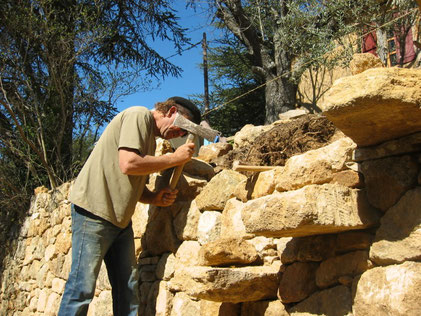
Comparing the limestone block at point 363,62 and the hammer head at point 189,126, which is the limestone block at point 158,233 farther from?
the limestone block at point 363,62

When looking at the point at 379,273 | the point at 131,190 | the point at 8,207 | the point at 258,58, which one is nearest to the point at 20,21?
the point at 8,207

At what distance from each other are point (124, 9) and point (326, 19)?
5074mm

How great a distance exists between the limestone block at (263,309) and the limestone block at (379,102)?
1.01 metres

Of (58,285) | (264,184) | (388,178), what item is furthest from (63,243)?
(388,178)

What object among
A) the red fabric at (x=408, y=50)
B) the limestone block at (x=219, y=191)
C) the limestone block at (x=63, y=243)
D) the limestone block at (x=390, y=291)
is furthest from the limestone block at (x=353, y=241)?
the red fabric at (x=408, y=50)

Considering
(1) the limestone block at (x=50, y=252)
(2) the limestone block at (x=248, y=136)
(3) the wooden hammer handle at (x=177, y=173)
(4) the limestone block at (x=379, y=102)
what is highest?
(2) the limestone block at (x=248, y=136)

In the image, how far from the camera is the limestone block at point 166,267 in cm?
319

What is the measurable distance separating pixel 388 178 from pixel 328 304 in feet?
2.08

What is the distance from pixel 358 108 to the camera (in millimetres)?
1645

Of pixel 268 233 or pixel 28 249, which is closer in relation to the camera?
pixel 268 233

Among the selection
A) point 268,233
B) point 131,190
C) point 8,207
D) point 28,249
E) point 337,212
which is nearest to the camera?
point 337,212

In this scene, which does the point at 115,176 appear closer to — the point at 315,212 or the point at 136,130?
the point at 136,130

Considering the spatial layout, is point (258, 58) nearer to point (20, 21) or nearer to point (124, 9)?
point (124, 9)

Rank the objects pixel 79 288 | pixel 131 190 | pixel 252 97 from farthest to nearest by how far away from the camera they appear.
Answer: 1. pixel 252 97
2. pixel 131 190
3. pixel 79 288
